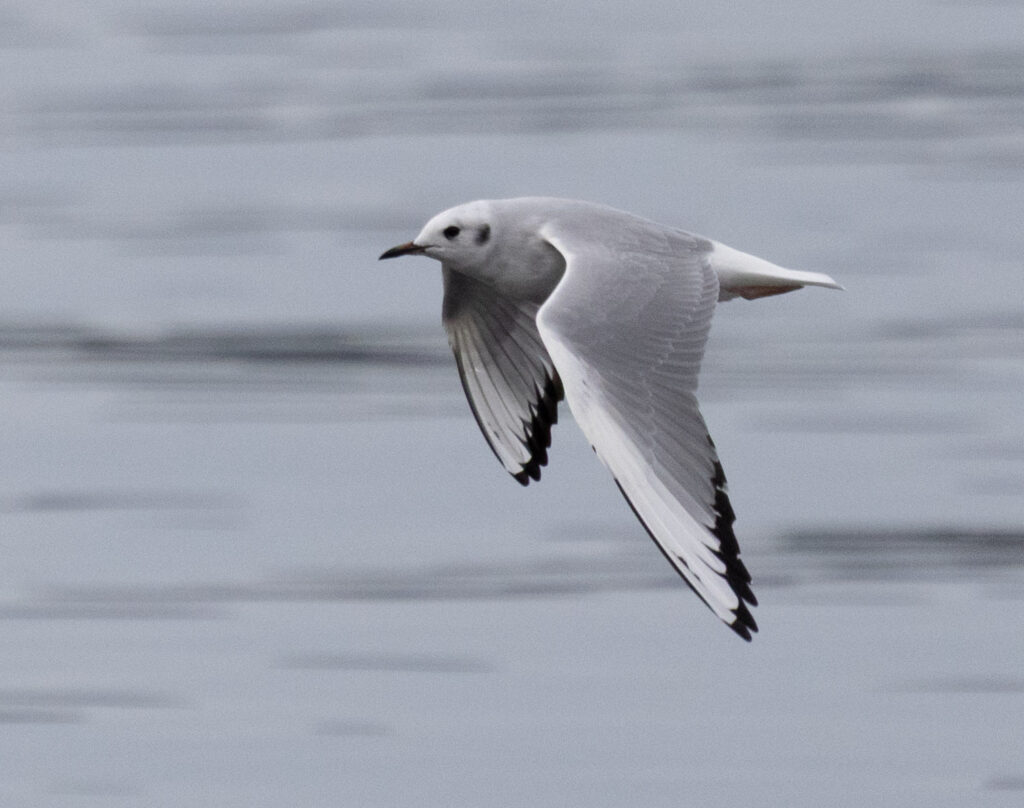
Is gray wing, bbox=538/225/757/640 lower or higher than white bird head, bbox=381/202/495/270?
lower

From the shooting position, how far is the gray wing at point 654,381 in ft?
9.36

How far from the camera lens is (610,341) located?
311 cm

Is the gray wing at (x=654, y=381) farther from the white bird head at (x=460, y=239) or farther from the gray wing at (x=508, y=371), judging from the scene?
the gray wing at (x=508, y=371)

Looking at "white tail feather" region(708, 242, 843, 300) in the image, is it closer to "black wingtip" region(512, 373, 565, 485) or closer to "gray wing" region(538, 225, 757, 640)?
"gray wing" region(538, 225, 757, 640)

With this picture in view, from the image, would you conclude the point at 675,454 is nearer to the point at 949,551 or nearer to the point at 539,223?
the point at 539,223

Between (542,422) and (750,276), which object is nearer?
(750,276)

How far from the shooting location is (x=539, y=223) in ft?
11.1

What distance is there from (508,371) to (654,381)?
56 centimetres

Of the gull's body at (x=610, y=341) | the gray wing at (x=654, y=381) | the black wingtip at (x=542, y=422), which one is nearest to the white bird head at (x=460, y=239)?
the gull's body at (x=610, y=341)

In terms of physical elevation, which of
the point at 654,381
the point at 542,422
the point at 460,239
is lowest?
the point at 542,422

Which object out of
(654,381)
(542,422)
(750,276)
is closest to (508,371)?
(542,422)

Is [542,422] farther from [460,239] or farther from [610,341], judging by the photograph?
[610,341]

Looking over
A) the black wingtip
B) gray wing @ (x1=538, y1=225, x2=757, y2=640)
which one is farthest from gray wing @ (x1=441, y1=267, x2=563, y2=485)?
gray wing @ (x1=538, y1=225, x2=757, y2=640)

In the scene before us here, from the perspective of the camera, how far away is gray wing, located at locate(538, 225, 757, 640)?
9.36 ft
